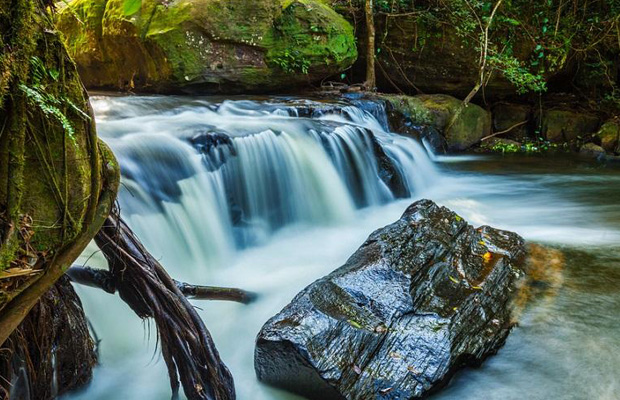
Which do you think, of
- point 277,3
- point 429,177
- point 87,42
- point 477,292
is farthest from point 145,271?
point 87,42

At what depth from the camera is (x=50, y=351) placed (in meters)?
2.29

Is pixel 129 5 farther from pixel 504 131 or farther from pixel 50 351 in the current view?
pixel 504 131

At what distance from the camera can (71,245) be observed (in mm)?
1758

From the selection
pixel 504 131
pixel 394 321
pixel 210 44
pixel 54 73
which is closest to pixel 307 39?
pixel 210 44

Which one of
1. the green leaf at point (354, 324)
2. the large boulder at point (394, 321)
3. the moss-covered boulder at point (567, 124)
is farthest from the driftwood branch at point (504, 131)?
the green leaf at point (354, 324)

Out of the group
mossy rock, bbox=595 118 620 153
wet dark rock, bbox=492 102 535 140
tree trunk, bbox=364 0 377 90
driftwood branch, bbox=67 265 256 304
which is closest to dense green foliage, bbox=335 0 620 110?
tree trunk, bbox=364 0 377 90

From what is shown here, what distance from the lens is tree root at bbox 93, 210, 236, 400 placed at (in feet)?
7.27

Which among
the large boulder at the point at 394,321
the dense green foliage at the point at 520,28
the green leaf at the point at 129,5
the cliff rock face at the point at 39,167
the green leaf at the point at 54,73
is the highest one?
the dense green foliage at the point at 520,28

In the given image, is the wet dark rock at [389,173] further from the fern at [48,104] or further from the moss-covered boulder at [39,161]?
the fern at [48,104]

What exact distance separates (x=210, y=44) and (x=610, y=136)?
8118 millimetres

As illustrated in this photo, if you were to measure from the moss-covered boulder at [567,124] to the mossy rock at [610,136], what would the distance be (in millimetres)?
597

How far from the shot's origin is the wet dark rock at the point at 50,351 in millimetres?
1998

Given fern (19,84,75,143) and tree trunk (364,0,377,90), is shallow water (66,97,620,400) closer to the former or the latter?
fern (19,84,75,143)

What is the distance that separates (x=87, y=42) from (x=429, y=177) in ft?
22.2
